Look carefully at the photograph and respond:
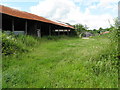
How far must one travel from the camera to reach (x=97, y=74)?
279cm

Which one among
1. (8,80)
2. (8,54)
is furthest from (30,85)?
(8,54)

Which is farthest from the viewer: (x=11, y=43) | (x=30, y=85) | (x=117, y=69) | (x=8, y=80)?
(x=11, y=43)

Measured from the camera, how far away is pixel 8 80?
8.41 feet

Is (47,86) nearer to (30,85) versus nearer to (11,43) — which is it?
(30,85)

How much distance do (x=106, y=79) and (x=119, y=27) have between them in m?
1.82

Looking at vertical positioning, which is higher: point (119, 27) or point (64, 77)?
point (119, 27)

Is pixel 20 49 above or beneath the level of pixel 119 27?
beneath

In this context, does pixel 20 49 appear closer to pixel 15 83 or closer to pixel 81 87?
pixel 15 83

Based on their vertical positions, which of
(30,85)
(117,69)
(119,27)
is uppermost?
(119,27)

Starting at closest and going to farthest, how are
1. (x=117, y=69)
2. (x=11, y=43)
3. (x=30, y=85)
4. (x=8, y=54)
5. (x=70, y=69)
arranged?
(x=30, y=85)
(x=117, y=69)
(x=70, y=69)
(x=8, y=54)
(x=11, y=43)

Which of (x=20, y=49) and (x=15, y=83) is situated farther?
(x=20, y=49)

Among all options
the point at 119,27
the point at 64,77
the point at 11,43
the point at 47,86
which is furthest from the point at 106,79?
the point at 11,43

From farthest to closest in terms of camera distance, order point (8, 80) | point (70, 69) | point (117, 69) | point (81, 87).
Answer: point (70, 69)
point (117, 69)
point (8, 80)
point (81, 87)

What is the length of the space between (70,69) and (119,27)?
2162mm
